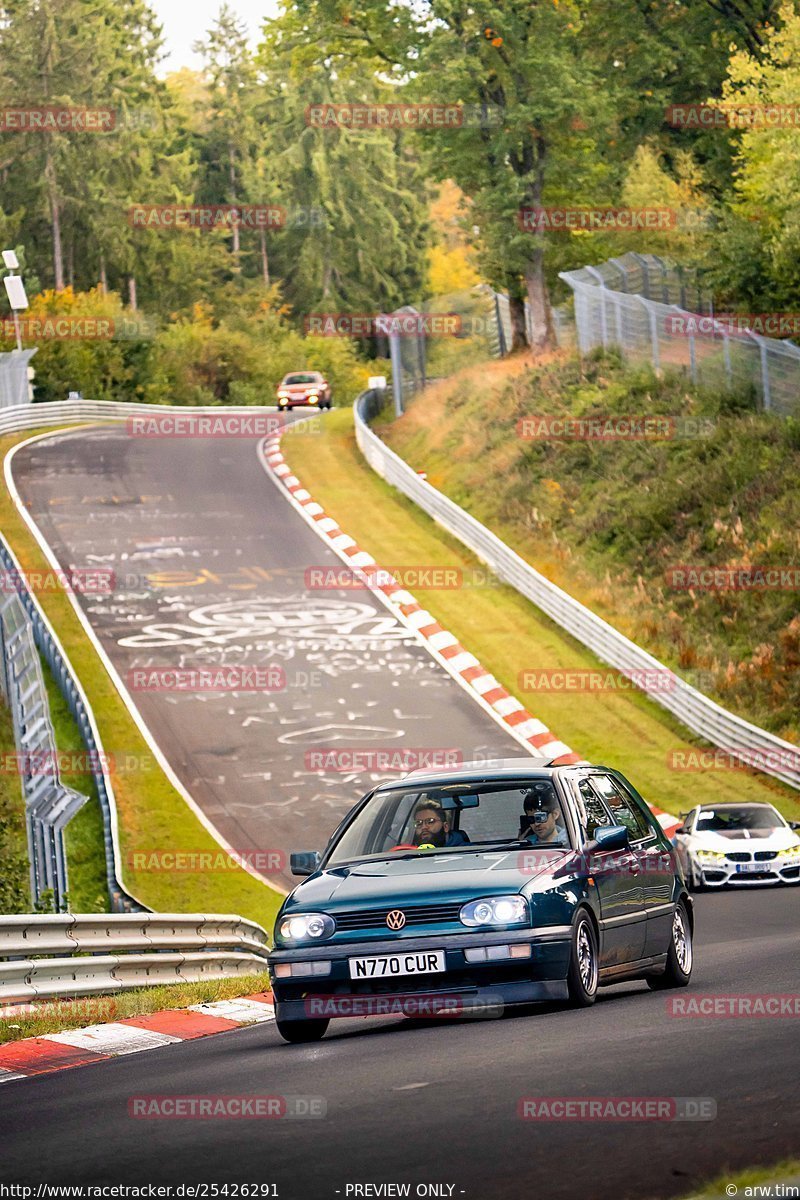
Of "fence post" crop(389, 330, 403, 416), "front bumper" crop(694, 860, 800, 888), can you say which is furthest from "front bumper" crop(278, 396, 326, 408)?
"front bumper" crop(694, 860, 800, 888)

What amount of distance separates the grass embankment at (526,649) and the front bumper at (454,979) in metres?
16.3

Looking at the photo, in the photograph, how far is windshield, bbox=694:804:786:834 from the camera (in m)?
22.1

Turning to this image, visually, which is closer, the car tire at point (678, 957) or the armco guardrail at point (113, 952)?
the armco guardrail at point (113, 952)

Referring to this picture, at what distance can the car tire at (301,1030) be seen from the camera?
396 inches

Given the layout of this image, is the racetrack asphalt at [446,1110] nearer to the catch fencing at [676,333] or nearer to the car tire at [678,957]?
the car tire at [678,957]

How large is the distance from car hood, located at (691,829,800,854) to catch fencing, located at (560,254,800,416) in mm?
16604

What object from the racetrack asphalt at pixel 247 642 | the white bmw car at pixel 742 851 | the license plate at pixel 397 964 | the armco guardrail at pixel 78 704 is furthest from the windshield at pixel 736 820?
the license plate at pixel 397 964

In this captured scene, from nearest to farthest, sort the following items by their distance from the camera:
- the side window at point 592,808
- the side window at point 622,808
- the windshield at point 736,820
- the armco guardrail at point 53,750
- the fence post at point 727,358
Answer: the side window at point 592,808 → the side window at point 622,808 → the armco guardrail at point 53,750 → the windshield at point 736,820 → the fence post at point 727,358

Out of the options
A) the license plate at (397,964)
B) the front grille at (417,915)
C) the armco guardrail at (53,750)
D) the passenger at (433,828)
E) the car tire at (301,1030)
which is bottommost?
the armco guardrail at (53,750)

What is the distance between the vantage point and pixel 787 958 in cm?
1273

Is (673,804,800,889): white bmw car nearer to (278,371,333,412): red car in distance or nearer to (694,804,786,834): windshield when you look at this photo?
(694,804,786,834): windshield

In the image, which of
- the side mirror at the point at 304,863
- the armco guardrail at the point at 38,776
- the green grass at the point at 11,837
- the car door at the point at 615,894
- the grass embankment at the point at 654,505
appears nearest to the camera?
the car door at the point at 615,894

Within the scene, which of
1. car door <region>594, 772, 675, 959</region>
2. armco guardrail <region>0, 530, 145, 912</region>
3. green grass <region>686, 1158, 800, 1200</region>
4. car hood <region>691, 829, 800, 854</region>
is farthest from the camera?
car hood <region>691, 829, 800, 854</region>

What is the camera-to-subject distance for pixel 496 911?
9.73 metres
